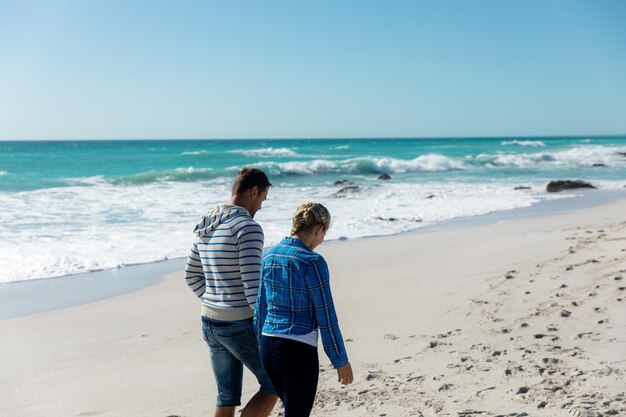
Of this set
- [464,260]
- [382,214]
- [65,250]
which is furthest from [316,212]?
[382,214]

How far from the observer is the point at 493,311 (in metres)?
6.27

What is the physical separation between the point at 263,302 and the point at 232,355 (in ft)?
1.66

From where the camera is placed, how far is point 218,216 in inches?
130

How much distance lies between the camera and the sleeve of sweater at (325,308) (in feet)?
9.57

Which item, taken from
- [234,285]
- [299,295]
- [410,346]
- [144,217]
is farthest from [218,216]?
[144,217]

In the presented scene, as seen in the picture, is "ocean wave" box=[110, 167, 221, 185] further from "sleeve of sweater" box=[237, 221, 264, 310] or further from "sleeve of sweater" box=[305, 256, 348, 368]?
"sleeve of sweater" box=[305, 256, 348, 368]

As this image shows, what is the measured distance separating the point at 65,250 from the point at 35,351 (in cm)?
559

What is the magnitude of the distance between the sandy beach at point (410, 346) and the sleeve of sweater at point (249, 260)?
1441 millimetres

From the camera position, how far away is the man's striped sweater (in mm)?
3191

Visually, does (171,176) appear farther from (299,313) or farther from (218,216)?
(299,313)

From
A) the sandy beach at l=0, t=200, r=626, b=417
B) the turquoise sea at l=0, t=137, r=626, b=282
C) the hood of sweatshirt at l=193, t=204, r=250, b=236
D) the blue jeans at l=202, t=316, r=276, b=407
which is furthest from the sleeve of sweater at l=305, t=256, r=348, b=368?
the turquoise sea at l=0, t=137, r=626, b=282

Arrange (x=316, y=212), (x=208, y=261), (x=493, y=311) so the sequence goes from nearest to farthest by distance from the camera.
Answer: (x=316, y=212), (x=208, y=261), (x=493, y=311)

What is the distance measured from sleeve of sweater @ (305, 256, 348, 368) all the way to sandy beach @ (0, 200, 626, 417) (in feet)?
4.40

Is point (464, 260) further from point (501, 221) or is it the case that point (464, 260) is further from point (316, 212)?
point (316, 212)
